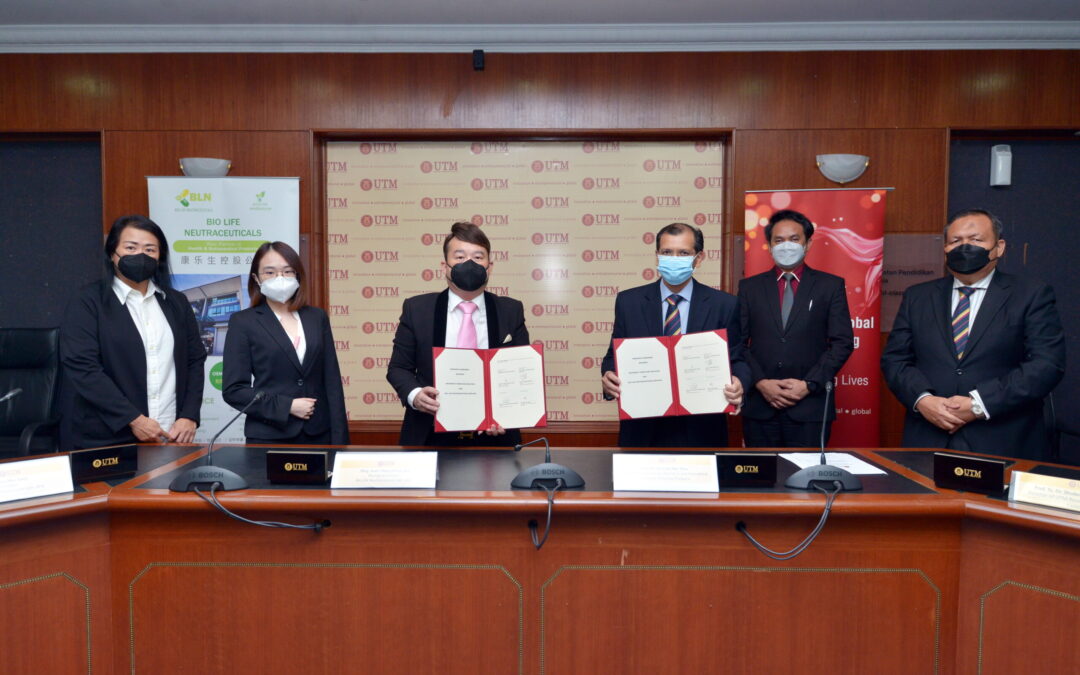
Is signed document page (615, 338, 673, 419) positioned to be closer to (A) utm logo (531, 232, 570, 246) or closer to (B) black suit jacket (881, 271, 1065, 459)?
(B) black suit jacket (881, 271, 1065, 459)

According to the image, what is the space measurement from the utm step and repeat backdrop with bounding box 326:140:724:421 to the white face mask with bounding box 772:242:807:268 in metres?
1.00

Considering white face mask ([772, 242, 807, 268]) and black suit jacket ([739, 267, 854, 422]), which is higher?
white face mask ([772, 242, 807, 268])

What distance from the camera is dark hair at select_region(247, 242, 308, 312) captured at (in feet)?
7.79

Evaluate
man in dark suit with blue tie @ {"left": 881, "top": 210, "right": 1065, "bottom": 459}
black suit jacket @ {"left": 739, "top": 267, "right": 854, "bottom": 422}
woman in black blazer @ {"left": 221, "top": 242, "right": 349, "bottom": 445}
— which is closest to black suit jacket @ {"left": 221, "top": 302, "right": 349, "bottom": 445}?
woman in black blazer @ {"left": 221, "top": 242, "right": 349, "bottom": 445}

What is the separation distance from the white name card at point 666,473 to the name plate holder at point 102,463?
1.29 m

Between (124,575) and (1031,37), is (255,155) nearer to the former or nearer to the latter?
(124,575)

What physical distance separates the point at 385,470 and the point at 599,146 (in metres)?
3.00

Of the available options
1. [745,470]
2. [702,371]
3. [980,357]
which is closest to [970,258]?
[980,357]

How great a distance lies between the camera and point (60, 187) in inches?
165

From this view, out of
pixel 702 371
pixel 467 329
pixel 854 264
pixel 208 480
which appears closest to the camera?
pixel 208 480

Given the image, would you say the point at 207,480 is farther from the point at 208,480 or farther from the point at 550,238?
the point at 550,238

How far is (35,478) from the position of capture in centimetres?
148

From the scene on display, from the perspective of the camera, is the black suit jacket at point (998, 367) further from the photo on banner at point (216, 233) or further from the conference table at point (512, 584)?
the photo on banner at point (216, 233)

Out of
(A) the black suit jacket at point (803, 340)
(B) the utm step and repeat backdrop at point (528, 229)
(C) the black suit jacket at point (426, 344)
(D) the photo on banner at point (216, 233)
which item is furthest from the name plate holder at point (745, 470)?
(D) the photo on banner at point (216, 233)
